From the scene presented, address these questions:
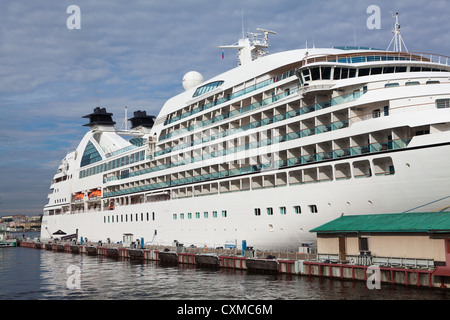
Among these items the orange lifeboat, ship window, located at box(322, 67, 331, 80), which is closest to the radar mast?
ship window, located at box(322, 67, 331, 80)

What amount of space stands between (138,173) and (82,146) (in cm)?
2299

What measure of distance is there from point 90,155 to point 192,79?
26563 mm

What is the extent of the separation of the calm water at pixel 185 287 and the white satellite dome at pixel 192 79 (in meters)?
24.3

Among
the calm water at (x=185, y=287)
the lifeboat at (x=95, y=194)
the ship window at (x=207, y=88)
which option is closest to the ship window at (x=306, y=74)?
the ship window at (x=207, y=88)

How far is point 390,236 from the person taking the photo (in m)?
27.4

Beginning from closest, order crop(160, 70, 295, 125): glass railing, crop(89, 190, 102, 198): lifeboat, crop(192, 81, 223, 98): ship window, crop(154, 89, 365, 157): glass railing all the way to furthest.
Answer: crop(154, 89, 365, 157): glass railing, crop(160, 70, 295, 125): glass railing, crop(192, 81, 223, 98): ship window, crop(89, 190, 102, 198): lifeboat

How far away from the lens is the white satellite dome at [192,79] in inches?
2282

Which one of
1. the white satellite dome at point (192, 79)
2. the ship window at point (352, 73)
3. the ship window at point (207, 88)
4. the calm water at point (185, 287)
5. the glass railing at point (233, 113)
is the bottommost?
the calm water at point (185, 287)

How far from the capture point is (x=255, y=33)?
51094 millimetres

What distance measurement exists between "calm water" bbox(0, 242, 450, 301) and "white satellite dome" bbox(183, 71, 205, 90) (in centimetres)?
2425

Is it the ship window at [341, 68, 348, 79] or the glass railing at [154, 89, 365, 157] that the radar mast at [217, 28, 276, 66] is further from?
the ship window at [341, 68, 348, 79]

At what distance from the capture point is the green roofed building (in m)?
25.1

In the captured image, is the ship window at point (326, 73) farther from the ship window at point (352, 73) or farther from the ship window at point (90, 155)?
the ship window at point (90, 155)
